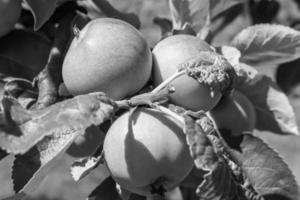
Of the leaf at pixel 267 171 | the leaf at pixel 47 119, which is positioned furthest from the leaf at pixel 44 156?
the leaf at pixel 267 171

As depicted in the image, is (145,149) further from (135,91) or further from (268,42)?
(268,42)

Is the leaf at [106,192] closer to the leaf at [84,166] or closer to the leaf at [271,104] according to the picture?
the leaf at [84,166]

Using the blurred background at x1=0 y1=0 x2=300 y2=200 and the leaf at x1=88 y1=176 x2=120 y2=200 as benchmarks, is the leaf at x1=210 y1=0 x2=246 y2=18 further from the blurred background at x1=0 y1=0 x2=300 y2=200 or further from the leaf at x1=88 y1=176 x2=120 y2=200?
the leaf at x1=88 y1=176 x2=120 y2=200

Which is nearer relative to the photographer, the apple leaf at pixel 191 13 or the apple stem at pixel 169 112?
the apple stem at pixel 169 112

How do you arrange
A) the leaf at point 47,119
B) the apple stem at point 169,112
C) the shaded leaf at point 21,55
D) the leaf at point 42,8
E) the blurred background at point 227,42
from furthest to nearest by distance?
1. the blurred background at point 227,42
2. the shaded leaf at point 21,55
3. the leaf at point 42,8
4. the apple stem at point 169,112
5. the leaf at point 47,119

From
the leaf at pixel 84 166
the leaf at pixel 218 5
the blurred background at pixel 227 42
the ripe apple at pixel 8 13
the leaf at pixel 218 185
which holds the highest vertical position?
the ripe apple at pixel 8 13

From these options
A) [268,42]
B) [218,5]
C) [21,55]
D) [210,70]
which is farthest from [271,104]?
[21,55]

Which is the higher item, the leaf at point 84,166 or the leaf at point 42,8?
the leaf at point 42,8
